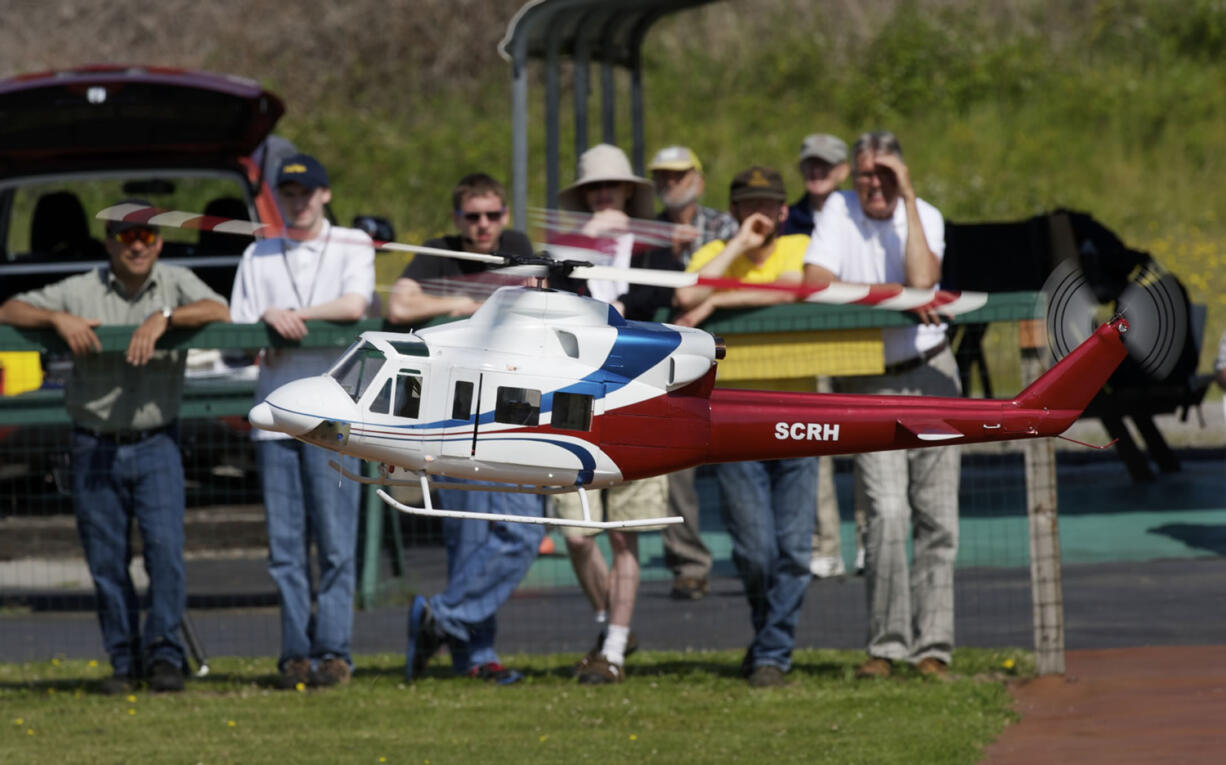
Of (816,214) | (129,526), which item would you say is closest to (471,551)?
(129,526)

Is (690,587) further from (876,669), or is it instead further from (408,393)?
(408,393)

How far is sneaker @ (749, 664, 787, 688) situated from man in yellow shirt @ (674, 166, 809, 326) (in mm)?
1754

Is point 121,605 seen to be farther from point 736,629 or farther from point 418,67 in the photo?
point 418,67

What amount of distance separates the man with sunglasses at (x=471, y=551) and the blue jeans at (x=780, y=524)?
1.02m

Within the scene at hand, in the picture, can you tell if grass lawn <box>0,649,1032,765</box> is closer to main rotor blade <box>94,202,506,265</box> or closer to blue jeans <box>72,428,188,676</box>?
blue jeans <box>72,428,188,676</box>

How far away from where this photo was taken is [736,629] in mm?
10344

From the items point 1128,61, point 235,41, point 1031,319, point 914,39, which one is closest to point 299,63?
point 235,41

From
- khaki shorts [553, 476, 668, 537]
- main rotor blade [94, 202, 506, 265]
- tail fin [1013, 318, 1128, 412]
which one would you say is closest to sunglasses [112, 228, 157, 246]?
khaki shorts [553, 476, 668, 537]

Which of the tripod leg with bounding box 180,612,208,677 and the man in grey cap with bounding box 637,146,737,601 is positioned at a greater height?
the man in grey cap with bounding box 637,146,737,601

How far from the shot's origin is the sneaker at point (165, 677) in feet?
30.8

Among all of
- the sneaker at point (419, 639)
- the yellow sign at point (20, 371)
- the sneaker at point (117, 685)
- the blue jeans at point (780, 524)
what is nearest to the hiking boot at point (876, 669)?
the blue jeans at point (780, 524)

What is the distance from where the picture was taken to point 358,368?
541 cm

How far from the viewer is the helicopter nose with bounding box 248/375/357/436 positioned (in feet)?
17.3

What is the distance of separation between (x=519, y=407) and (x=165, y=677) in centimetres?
491
